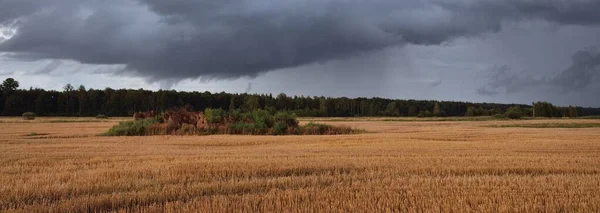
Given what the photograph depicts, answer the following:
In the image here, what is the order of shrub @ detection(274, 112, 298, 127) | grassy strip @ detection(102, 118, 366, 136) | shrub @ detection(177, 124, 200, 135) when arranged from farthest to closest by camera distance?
shrub @ detection(274, 112, 298, 127), grassy strip @ detection(102, 118, 366, 136), shrub @ detection(177, 124, 200, 135)

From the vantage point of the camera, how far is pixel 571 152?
67.4ft

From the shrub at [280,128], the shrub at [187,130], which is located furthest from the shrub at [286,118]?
the shrub at [187,130]

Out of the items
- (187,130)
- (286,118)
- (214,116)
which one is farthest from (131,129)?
(286,118)

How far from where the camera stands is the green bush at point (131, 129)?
4131 centimetres

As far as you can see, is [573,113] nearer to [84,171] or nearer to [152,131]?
[152,131]

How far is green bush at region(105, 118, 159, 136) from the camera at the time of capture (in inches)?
1626

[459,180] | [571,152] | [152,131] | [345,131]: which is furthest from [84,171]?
[345,131]

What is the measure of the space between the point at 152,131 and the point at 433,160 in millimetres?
29754

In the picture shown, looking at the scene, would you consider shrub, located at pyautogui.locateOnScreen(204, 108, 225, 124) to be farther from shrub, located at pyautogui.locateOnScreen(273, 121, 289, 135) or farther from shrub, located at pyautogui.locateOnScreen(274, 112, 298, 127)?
shrub, located at pyautogui.locateOnScreen(273, 121, 289, 135)

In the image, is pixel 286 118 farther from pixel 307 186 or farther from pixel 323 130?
pixel 307 186

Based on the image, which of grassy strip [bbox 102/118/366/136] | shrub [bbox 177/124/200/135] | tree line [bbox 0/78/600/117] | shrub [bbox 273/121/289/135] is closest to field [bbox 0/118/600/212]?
shrub [bbox 177/124/200/135]

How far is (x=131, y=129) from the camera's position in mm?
41906

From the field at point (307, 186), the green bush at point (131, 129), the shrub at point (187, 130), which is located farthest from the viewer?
the green bush at point (131, 129)

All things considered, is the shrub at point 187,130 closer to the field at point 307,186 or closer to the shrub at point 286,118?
the shrub at point 286,118
